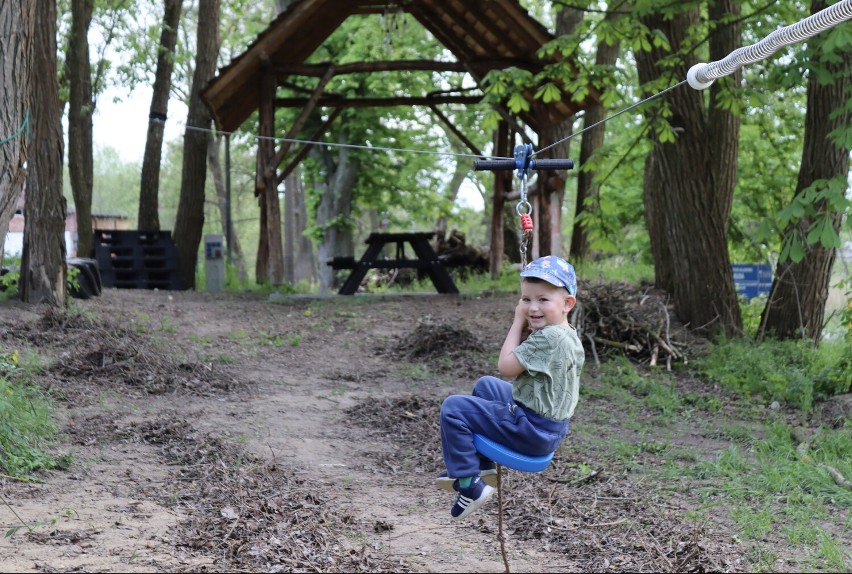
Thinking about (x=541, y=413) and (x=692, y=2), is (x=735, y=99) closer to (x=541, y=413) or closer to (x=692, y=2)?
(x=692, y=2)

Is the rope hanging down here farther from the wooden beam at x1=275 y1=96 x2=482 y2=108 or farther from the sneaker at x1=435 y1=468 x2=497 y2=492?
the wooden beam at x1=275 y1=96 x2=482 y2=108

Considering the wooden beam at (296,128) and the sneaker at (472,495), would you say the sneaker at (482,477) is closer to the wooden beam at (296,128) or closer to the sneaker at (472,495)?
the sneaker at (472,495)

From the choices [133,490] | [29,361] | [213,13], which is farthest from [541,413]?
[213,13]

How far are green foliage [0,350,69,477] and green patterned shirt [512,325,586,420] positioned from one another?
3.45m

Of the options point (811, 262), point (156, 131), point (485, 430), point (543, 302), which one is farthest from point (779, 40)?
point (156, 131)

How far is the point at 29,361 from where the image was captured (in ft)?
28.7

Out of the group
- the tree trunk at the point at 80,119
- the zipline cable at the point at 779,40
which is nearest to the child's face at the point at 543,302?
the zipline cable at the point at 779,40

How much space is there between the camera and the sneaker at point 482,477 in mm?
4273

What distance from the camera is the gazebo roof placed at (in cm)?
1549

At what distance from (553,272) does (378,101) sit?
14.7 m

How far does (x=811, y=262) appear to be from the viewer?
11375 millimetres

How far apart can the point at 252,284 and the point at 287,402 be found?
35.0 feet

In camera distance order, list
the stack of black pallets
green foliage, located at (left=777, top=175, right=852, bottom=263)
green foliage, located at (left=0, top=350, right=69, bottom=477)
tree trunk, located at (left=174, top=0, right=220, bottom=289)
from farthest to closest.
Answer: tree trunk, located at (left=174, top=0, right=220, bottom=289) → the stack of black pallets → green foliage, located at (left=777, top=175, right=852, bottom=263) → green foliage, located at (left=0, top=350, right=69, bottom=477)

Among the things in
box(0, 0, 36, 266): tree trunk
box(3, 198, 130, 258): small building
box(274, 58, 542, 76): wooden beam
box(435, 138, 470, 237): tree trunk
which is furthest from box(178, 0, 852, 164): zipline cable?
box(435, 138, 470, 237): tree trunk
